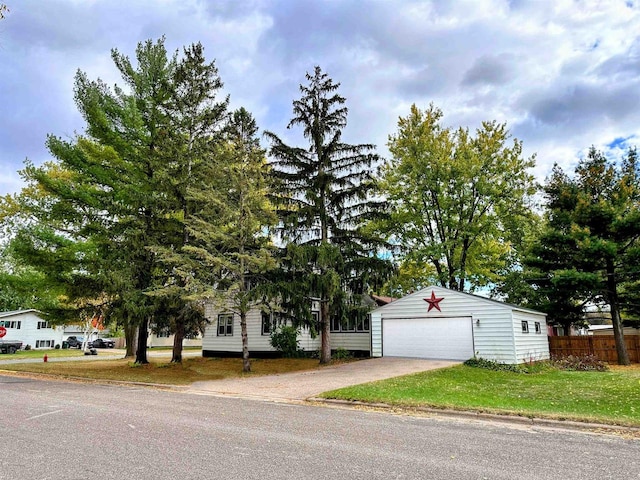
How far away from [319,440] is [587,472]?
3351mm

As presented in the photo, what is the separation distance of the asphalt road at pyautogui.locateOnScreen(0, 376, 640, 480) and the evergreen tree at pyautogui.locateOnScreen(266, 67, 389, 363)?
961 centimetres

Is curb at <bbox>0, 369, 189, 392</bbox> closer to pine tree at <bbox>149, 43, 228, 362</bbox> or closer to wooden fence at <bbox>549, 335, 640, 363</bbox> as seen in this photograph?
pine tree at <bbox>149, 43, 228, 362</bbox>

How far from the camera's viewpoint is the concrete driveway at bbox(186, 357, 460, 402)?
11.1 meters

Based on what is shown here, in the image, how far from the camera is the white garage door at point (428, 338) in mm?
17547

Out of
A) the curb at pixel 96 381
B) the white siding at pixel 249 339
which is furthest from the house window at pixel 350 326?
the curb at pixel 96 381

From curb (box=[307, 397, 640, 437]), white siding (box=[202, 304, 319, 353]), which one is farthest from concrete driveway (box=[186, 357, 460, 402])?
white siding (box=[202, 304, 319, 353])

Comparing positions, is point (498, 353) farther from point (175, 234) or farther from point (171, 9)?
point (171, 9)

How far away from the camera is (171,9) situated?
39.3 ft

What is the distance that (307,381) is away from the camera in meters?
13.3

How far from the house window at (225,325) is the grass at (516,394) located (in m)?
14.0

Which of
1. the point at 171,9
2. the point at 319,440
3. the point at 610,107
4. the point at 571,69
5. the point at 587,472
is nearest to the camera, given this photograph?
the point at 587,472

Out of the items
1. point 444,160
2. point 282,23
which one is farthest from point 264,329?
point 282,23

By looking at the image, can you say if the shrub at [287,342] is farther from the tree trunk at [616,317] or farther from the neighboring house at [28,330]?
the neighboring house at [28,330]

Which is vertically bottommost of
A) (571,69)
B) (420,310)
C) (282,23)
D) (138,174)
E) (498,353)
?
(498,353)
